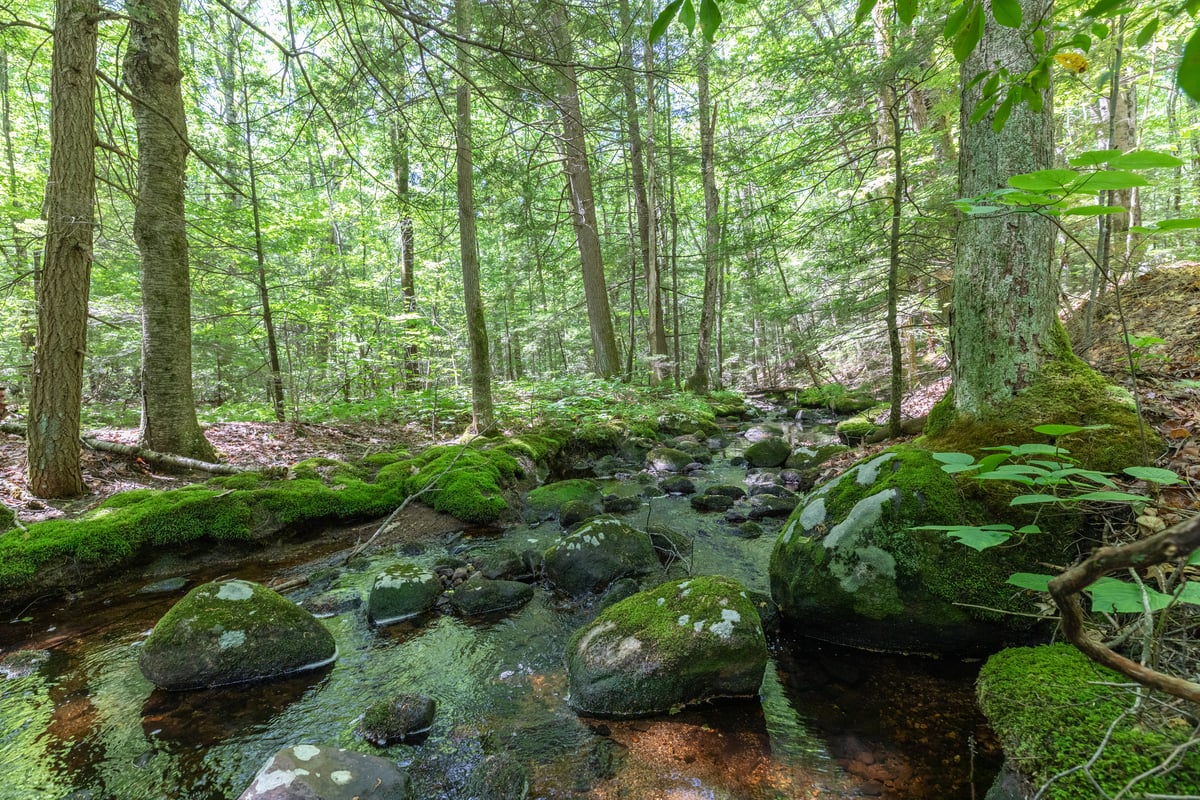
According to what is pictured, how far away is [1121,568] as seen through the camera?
75 centimetres

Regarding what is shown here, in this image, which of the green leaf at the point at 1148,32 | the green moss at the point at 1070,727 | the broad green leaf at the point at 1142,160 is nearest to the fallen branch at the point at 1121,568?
the green moss at the point at 1070,727

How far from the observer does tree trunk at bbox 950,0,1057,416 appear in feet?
11.9

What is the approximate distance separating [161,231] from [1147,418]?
375 inches

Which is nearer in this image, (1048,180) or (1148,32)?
(1148,32)

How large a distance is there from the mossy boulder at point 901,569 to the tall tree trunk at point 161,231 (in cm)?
717

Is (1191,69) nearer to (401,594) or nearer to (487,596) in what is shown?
(487,596)

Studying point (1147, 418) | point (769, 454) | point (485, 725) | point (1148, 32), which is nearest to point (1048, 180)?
point (1148, 32)

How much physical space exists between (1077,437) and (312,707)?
5.04 m

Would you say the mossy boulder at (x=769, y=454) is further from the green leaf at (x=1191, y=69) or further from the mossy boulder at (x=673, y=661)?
the green leaf at (x=1191, y=69)

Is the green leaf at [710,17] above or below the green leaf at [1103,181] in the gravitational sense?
above

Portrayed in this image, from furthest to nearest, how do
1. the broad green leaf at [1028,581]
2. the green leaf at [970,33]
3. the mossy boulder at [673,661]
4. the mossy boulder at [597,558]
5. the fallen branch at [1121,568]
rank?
the mossy boulder at [597,558]
the mossy boulder at [673,661]
the broad green leaf at [1028,581]
the green leaf at [970,33]
the fallen branch at [1121,568]

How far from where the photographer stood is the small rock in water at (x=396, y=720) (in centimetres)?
282

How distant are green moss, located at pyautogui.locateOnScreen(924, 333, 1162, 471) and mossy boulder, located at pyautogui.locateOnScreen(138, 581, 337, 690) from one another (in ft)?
16.2

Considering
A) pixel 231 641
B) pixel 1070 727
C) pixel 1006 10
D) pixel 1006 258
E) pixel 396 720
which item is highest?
pixel 1006 10
